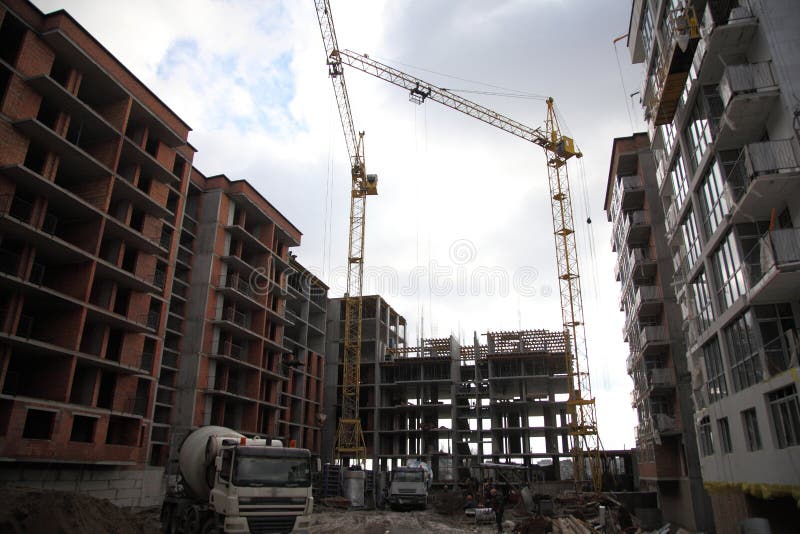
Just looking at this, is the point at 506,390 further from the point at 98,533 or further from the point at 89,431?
the point at 98,533

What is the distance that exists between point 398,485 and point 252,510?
23.7 m

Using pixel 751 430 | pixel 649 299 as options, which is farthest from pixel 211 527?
pixel 649 299

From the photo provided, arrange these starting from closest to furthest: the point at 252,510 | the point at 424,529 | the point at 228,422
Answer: the point at 252,510 → the point at 424,529 → the point at 228,422

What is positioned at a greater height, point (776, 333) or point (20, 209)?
point (20, 209)

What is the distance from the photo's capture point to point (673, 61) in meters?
22.9

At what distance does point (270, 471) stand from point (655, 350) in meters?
29.2

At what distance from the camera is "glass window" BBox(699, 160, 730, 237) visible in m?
21.4

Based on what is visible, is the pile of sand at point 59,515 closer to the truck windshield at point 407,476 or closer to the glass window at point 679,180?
the truck windshield at point 407,476

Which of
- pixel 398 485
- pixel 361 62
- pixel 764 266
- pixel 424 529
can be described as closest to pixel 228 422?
pixel 398 485

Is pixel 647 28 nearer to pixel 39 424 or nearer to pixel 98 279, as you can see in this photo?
pixel 98 279

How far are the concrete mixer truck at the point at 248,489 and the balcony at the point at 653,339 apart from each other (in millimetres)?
26779

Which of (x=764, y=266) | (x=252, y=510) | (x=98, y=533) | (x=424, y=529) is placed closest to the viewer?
(x=98, y=533)

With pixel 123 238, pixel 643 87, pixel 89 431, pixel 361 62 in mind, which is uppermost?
pixel 361 62

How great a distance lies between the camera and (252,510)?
1641 cm
